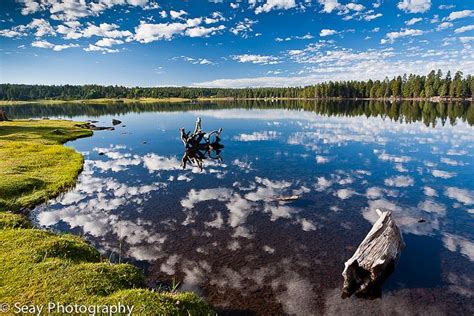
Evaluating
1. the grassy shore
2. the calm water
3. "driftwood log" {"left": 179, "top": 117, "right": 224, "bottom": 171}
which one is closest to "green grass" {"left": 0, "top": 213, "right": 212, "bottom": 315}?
the grassy shore

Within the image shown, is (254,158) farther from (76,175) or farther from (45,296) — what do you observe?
(45,296)

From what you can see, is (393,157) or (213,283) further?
(393,157)

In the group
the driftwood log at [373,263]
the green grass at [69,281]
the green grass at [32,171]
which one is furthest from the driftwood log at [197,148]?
the driftwood log at [373,263]

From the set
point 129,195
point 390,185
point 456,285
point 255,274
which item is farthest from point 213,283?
point 390,185

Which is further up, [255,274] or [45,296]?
[45,296]

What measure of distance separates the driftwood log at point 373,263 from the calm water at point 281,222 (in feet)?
1.86

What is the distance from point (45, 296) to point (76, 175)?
28.5 m

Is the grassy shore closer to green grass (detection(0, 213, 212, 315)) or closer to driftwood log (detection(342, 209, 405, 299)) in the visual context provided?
green grass (detection(0, 213, 212, 315))

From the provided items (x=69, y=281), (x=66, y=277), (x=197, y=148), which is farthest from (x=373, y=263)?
(x=197, y=148)

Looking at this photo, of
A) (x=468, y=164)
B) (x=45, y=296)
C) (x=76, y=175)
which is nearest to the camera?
(x=45, y=296)

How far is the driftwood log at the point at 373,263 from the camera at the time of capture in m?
16.0

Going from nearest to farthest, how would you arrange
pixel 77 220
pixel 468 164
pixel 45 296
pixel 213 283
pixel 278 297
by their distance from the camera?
pixel 45 296 < pixel 278 297 < pixel 213 283 < pixel 77 220 < pixel 468 164

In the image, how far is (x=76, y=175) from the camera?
3772 cm

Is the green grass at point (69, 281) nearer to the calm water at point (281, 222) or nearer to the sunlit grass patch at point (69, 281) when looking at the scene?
the sunlit grass patch at point (69, 281)
